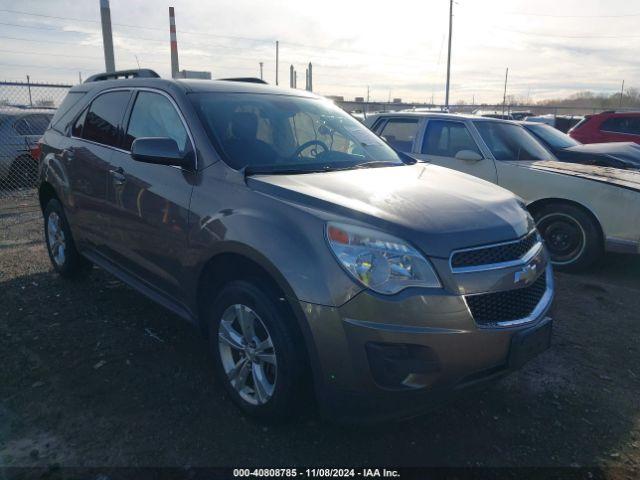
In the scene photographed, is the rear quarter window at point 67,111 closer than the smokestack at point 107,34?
Yes

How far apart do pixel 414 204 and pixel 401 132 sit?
14.9ft

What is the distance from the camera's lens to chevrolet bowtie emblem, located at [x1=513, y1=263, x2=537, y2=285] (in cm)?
249

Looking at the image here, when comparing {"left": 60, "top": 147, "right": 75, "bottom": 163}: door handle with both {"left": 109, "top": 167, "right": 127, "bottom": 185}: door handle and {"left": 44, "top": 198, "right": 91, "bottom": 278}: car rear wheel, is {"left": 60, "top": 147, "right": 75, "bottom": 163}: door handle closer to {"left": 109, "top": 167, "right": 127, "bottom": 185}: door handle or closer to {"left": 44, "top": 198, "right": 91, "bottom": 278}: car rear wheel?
{"left": 44, "top": 198, "right": 91, "bottom": 278}: car rear wheel

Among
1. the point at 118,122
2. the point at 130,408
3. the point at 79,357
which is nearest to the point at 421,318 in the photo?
the point at 130,408

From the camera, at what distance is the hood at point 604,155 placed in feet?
23.9

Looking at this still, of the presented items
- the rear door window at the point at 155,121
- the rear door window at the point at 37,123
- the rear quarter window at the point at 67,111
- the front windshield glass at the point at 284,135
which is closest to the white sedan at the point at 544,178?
the front windshield glass at the point at 284,135

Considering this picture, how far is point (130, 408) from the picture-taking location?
2912 millimetres

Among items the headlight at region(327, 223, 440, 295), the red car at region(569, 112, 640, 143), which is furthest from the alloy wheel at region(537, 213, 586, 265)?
the red car at region(569, 112, 640, 143)

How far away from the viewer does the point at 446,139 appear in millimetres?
6527

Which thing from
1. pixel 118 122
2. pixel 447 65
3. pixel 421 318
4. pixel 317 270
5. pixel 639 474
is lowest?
pixel 639 474

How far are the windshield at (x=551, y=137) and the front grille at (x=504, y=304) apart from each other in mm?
5734

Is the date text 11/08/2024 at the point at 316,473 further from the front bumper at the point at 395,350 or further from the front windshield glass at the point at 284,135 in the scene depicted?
the front windshield glass at the point at 284,135

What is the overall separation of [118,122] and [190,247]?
156 centimetres

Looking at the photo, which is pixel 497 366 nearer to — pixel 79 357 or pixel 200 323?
pixel 200 323
